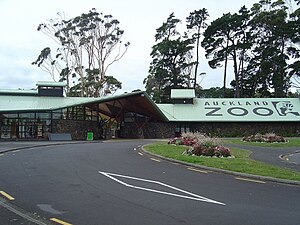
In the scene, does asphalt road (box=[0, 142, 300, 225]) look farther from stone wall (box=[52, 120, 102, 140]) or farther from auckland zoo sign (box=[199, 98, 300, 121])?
auckland zoo sign (box=[199, 98, 300, 121])

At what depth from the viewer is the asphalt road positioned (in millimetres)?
6465

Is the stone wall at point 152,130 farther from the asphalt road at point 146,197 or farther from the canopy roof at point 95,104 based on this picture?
the asphalt road at point 146,197

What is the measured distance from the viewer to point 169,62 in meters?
68.8

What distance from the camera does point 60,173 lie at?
11805mm

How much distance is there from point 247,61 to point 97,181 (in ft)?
190

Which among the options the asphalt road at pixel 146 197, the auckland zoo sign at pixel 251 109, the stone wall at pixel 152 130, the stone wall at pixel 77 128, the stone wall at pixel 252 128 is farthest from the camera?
the stone wall at pixel 152 130

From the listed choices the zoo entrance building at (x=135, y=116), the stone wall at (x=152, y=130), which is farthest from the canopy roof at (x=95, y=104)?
the stone wall at (x=152, y=130)

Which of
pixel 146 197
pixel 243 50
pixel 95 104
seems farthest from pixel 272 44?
pixel 146 197

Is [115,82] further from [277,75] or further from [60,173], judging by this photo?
[60,173]

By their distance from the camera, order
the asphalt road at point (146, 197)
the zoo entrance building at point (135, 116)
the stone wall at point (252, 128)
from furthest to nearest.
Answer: the stone wall at point (252, 128) → the zoo entrance building at point (135, 116) → the asphalt road at point (146, 197)

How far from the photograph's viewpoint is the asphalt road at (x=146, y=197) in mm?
6465

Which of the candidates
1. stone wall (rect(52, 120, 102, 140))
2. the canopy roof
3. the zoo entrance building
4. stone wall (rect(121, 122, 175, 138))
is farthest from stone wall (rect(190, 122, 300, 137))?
stone wall (rect(52, 120, 102, 140))

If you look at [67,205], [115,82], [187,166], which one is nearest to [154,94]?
[115,82]

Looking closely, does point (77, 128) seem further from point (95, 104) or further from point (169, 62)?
point (169, 62)
